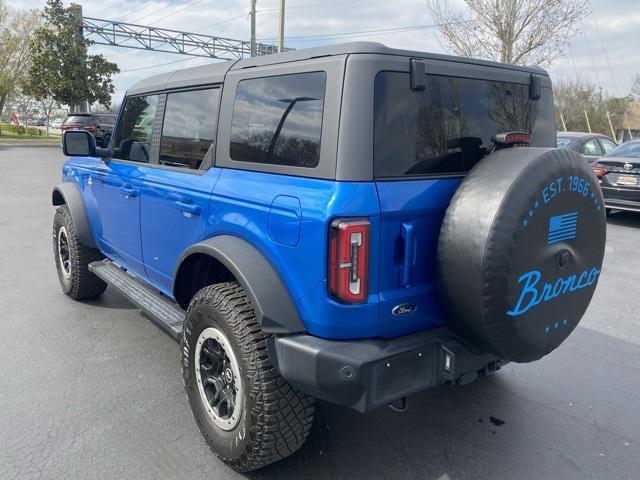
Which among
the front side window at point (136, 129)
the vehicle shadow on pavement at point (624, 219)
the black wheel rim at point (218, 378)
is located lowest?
the vehicle shadow on pavement at point (624, 219)

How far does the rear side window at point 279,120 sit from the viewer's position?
2412 mm

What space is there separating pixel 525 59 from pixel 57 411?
17.0m

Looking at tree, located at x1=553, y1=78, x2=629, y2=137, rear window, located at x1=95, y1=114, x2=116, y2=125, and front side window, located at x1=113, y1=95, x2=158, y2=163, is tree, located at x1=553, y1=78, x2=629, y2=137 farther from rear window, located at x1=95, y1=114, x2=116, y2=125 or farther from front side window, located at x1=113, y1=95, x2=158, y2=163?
front side window, located at x1=113, y1=95, x2=158, y2=163

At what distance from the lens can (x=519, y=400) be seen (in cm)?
343

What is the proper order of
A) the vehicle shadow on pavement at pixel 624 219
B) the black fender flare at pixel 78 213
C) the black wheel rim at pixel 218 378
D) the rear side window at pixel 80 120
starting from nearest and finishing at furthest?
the black wheel rim at pixel 218 378 < the black fender flare at pixel 78 213 < the vehicle shadow on pavement at pixel 624 219 < the rear side window at pixel 80 120

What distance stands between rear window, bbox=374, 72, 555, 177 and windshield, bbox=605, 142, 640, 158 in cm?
771

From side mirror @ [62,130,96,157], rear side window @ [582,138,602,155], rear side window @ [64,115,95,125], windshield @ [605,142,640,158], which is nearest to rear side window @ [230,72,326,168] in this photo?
side mirror @ [62,130,96,157]

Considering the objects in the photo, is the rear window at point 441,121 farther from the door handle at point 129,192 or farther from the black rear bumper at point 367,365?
the door handle at point 129,192

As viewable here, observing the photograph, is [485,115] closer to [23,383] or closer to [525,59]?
[23,383]

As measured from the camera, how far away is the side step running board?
3.29m

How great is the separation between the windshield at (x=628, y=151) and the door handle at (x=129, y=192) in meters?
8.78

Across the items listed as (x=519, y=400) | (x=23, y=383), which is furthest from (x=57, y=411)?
(x=519, y=400)

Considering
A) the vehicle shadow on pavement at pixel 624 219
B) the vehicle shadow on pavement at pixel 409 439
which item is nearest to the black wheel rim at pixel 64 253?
the vehicle shadow on pavement at pixel 409 439

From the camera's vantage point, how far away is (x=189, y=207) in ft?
9.96
